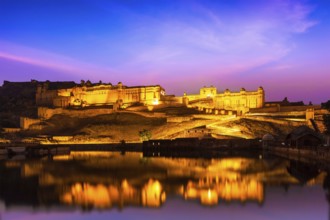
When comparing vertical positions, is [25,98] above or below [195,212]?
above

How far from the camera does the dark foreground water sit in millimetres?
19703

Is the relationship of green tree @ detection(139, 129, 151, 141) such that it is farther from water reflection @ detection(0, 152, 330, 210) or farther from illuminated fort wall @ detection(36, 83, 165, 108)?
water reflection @ detection(0, 152, 330, 210)

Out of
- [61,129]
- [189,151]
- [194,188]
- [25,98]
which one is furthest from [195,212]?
[25,98]

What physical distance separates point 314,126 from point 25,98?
8626cm

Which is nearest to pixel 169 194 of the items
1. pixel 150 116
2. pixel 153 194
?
pixel 153 194

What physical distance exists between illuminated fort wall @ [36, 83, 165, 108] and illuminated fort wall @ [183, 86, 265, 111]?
7860mm

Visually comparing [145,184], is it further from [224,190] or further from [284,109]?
[284,109]

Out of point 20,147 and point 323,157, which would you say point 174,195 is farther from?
point 20,147

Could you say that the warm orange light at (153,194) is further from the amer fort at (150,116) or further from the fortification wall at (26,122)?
the fortification wall at (26,122)

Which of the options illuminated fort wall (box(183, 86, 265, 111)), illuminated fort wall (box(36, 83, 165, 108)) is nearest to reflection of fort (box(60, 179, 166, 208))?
illuminated fort wall (box(183, 86, 265, 111))

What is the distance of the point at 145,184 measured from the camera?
28.3 m

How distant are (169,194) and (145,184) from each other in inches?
165

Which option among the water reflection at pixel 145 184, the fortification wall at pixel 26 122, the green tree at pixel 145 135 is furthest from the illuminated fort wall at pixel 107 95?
the water reflection at pixel 145 184

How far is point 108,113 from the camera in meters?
96.6
